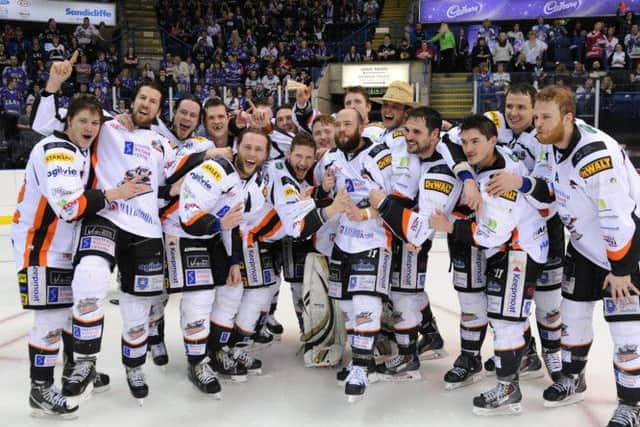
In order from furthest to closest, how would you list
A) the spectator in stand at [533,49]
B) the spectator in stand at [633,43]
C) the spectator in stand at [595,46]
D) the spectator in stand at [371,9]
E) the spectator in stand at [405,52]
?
1. the spectator in stand at [371,9]
2. the spectator in stand at [405,52]
3. the spectator in stand at [533,49]
4. the spectator in stand at [595,46]
5. the spectator in stand at [633,43]

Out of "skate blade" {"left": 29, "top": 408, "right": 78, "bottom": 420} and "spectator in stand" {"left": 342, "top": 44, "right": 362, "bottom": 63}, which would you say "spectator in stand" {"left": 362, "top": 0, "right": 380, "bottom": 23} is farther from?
"skate blade" {"left": 29, "top": 408, "right": 78, "bottom": 420}

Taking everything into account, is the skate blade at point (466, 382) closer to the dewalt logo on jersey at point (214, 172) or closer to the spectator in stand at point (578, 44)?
the dewalt logo on jersey at point (214, 172)

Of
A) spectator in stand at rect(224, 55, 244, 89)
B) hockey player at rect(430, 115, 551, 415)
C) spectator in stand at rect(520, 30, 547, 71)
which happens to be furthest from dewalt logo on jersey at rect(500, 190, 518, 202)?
spectator in stand at rect(224, 55, 244, 89)

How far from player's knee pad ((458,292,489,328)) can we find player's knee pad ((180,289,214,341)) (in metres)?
1.30

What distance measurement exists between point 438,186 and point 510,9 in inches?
600

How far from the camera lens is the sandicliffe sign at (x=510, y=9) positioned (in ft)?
50.8

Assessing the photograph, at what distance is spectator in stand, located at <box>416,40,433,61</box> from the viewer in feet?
43.9

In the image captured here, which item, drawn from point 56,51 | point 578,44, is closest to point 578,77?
point 578,44

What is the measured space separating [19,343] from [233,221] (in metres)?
1.99

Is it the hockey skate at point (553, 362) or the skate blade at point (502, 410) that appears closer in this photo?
the skate blade at point (502, 410)

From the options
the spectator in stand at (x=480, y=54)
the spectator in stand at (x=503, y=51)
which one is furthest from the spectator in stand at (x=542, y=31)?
the spectator in stand at (x=480, y=54)

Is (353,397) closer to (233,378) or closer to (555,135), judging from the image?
(233,378)

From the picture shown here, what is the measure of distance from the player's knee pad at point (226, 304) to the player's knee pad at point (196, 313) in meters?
0.16

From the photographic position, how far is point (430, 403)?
9.96 ft
